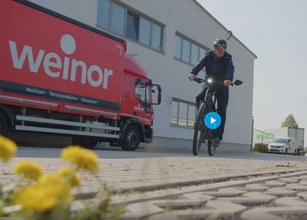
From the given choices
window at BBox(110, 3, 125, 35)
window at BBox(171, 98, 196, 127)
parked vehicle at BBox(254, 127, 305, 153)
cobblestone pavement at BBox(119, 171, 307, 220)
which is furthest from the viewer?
parked vehicle at BBox(254, 127, 305, 153)

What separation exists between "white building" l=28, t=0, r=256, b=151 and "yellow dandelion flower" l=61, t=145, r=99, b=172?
536 inches

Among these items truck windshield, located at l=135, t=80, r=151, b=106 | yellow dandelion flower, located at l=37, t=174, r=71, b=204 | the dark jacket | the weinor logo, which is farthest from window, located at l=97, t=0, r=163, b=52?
yellow dandelion flower, located at l=37, t=174, r=71, b=204

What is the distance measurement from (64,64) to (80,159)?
401 inches

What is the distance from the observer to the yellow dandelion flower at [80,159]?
1.15m

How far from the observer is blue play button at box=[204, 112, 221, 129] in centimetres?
826

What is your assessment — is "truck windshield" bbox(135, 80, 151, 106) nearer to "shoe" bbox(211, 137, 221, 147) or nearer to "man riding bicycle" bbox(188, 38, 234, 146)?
"shoe" bbox(211, 137, 221, 147)

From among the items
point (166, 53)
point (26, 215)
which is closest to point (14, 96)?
point (26, 215)

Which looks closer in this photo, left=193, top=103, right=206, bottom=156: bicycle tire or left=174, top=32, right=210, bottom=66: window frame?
left=193, top=103, right=206, bottom=156: bicycle tire

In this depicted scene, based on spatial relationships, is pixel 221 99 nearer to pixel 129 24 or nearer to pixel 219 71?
pixel 219 71

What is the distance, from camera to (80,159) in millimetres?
1159

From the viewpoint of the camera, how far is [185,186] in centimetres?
355

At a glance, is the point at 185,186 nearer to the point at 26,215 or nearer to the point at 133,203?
the point at 133,203

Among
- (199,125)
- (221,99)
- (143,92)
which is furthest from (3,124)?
(143,92)

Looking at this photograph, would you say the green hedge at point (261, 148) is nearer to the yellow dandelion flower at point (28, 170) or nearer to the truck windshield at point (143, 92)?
the truck windshield at point (143, 92)
